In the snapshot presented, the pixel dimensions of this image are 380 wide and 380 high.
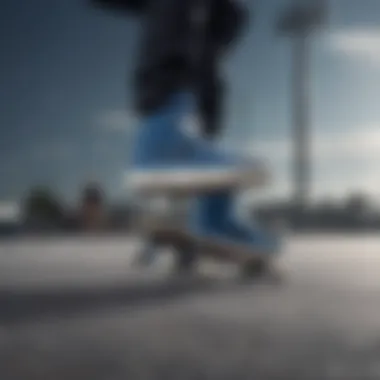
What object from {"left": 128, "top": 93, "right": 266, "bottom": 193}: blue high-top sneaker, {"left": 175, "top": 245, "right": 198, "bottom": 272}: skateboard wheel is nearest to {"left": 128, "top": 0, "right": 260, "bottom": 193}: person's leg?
{"left": 128, "top": 93, "right": 266, "bottom": 193}: blue high-top sneaker

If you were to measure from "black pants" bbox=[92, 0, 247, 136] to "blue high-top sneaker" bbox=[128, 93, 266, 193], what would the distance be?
0.02 metres

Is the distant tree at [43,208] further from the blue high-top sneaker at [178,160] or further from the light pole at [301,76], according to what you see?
the light pole at [301,76]

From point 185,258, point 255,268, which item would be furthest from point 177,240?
point 255,268

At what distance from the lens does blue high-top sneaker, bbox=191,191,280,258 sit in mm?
976

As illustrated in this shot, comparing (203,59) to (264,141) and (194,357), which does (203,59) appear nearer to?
(264,141)

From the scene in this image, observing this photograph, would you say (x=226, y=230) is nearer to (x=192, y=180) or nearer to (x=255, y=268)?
(x=255, y=268)

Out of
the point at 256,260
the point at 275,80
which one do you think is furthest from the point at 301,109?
the point at 256,260

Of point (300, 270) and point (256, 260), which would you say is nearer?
point (300, 270)

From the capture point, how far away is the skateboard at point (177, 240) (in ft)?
2.68

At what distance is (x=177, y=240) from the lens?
0.99 meters

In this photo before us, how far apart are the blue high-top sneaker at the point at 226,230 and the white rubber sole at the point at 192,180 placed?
25mm

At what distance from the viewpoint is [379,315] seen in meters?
0.92

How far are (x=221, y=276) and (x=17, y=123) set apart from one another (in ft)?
1.48

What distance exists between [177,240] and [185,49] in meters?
0.23
